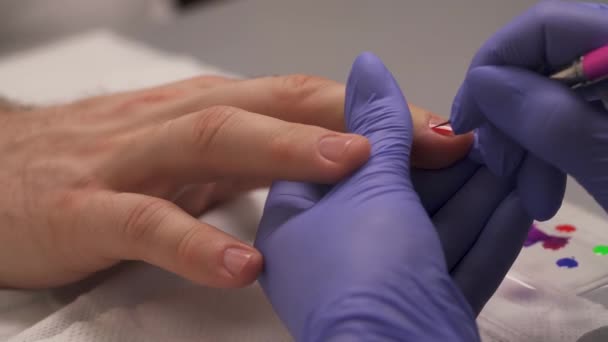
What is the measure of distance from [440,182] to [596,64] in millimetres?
225

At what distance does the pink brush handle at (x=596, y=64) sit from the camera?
52 cm

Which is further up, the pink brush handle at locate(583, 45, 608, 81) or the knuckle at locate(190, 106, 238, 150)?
the pink brush handle at locate(583, 45, 608, 81)

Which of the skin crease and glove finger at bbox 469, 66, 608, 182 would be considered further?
the skin crease

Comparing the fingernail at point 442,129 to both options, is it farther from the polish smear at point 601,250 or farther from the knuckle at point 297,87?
the polish smear at point 601,250

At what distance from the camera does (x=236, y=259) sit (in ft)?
2.05

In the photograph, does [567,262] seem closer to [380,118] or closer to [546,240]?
[546,240]

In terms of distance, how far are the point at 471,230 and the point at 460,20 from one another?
1.26 metres

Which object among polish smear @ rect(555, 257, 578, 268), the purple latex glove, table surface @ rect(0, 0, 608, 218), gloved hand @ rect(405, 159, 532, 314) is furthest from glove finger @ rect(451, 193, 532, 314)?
table surface @ rect(0, 0, 608, 218)

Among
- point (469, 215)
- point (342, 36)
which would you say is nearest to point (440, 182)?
point (469, 215)

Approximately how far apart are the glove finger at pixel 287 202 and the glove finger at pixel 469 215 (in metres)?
0.14

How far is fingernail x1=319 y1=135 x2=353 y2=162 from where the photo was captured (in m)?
0.61

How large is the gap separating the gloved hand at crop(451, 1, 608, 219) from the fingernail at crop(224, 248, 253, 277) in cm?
27

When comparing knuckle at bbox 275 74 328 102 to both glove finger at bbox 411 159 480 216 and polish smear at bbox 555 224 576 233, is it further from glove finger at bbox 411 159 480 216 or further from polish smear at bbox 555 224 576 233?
polish smear at bbox 555 224 576 233

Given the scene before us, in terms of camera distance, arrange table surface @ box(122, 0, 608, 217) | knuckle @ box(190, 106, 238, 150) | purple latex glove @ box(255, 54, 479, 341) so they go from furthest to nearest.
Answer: table surface @ box(122, 0, 608, 217) < knuckle @ box(190, 106, 238, 150) < purple latex glove @ box(255, 54, 479, 341)
